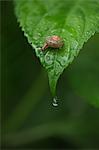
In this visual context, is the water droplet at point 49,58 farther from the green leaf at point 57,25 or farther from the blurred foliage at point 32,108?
the blurred foliage at point 32,108

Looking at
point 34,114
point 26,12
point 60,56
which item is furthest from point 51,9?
point 34,114

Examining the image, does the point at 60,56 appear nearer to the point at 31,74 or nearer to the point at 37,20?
the point at 37,20

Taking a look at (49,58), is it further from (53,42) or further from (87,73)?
(87,73)

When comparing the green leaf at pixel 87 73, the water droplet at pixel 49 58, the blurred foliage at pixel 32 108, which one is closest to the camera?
the water droplet at pixel 49 58

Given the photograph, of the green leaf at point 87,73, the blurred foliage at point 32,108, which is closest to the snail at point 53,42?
the green leaf at point 87,73

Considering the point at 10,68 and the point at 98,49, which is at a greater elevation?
the point at 98,49
